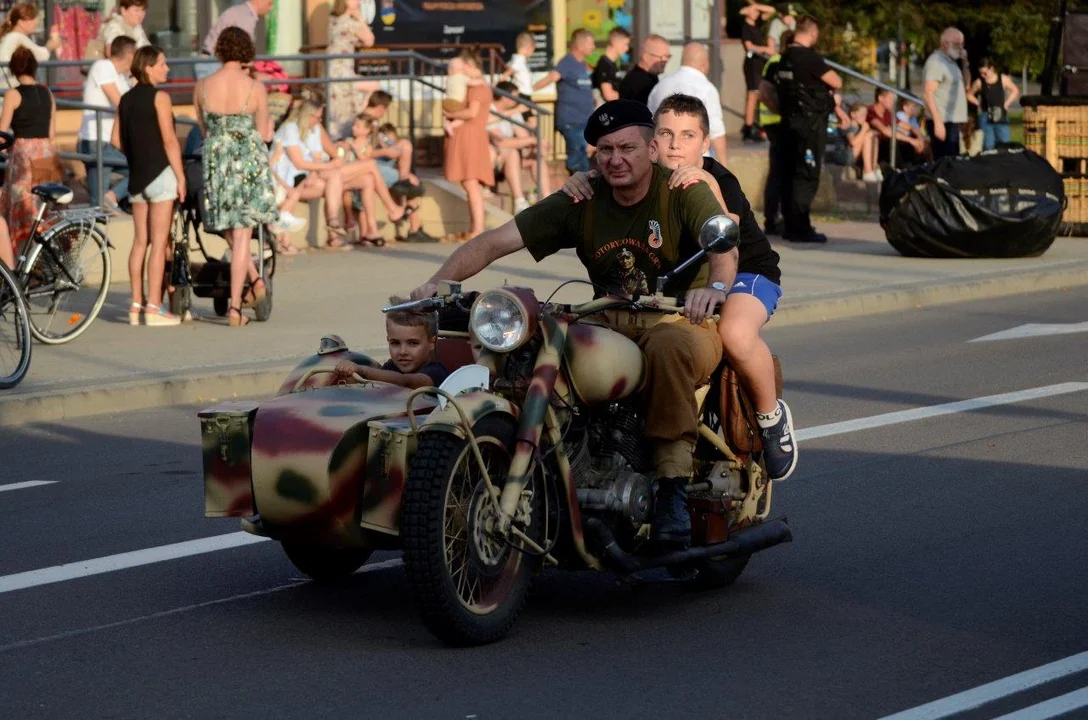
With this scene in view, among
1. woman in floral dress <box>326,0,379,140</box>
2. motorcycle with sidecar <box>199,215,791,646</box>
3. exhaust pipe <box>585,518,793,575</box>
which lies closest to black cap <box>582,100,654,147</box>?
motorcycle with sidecar <box>199,215,791,646</box>

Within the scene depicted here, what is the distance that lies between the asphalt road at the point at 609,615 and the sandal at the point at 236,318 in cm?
387

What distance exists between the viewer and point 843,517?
816cm

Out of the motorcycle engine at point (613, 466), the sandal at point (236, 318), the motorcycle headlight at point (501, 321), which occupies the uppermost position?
the motorcycle headlight at point (501, 321)

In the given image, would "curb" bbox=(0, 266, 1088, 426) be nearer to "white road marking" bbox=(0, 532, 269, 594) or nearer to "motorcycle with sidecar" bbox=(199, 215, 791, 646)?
"white road marking" bbox=(0, 532, 269, 594)

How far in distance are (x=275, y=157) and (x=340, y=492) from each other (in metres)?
12.5

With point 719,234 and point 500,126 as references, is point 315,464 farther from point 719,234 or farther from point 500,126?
point 500,126

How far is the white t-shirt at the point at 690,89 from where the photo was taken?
54.8 feet

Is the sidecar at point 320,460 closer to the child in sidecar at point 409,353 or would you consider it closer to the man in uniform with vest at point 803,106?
the child in sidecar at point 409,353

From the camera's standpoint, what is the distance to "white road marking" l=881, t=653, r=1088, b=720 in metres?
5.42

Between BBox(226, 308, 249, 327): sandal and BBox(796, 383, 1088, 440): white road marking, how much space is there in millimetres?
5050

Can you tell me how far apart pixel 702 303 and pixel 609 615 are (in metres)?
1.13

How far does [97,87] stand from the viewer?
1742 centimetres

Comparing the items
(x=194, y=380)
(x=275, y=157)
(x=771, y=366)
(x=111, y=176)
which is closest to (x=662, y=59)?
(x=275, y=157)

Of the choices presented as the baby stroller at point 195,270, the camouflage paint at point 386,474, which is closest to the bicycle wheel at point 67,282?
the baby stroller at point 195,270
